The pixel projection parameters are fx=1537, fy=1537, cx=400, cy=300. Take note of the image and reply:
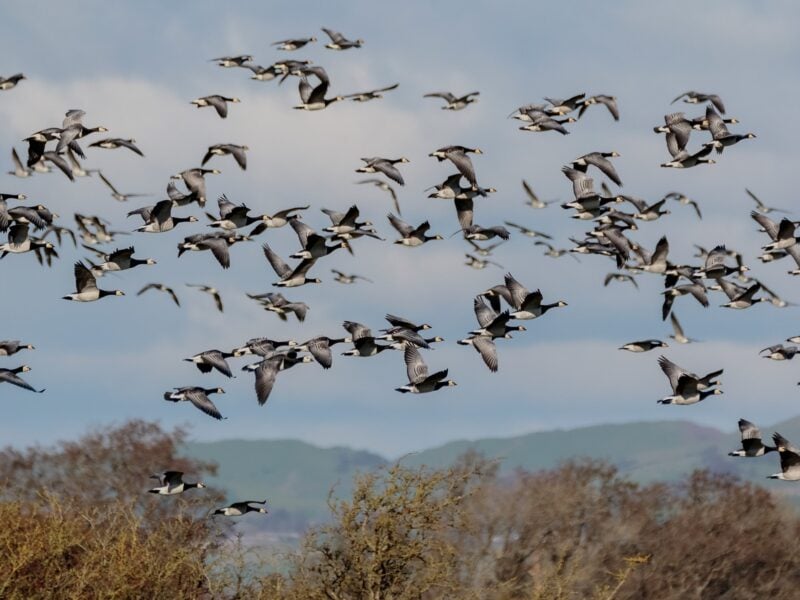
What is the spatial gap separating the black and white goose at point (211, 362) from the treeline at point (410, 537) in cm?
379

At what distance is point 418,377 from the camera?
36594 mm

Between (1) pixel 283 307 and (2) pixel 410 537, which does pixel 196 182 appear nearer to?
(1) pixel 283 307

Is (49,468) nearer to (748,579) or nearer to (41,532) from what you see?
(748,579)

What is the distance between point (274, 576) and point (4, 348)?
1260 cm

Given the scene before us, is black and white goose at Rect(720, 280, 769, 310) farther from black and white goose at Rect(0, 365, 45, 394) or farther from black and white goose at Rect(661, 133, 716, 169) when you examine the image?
black and white goose at Rect(0, 365, 45, 394)

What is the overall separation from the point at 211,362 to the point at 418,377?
5.25 meters

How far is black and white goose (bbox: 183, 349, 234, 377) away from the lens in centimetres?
3750

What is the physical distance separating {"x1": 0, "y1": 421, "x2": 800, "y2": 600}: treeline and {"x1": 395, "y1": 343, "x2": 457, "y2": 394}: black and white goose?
2.08m

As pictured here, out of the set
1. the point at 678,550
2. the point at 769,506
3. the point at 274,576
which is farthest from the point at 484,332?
the point at 769,506

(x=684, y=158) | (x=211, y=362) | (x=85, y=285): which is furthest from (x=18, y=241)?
(x=684, y=158)

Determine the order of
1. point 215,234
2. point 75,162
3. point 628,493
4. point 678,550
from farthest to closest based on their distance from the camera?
1. point 628,493
2. point 678,550
3. point 75,162
4. point 215,234

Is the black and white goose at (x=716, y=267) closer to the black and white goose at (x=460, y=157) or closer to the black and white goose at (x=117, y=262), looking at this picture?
the black and white goose at (x=460, y=157)

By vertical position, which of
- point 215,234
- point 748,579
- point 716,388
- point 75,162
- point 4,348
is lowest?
point 748,579

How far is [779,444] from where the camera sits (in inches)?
1377
